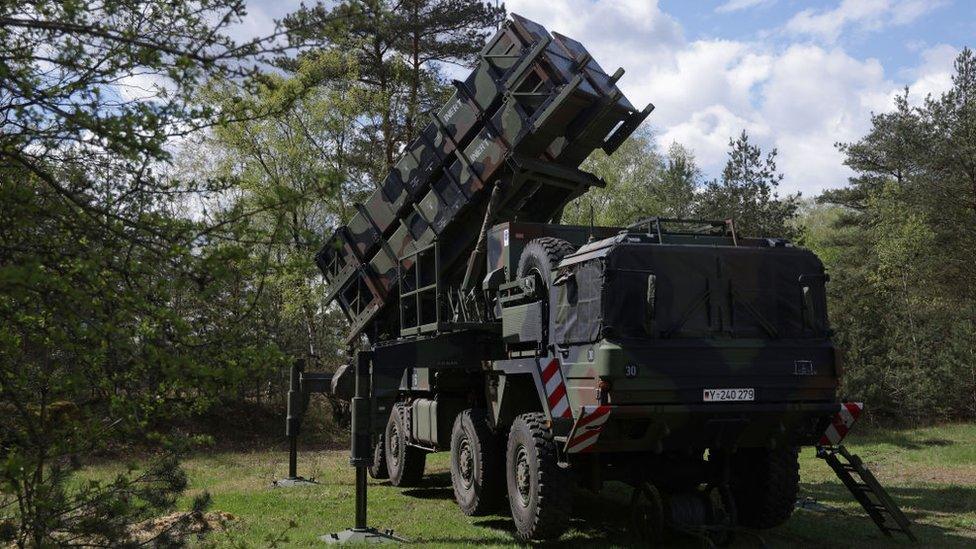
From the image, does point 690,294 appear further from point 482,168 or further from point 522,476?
point 482,168

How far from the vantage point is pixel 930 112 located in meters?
26.5

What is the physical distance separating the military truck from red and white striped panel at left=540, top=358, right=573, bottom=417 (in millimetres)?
17

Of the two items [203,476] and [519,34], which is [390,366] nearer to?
[519,34]

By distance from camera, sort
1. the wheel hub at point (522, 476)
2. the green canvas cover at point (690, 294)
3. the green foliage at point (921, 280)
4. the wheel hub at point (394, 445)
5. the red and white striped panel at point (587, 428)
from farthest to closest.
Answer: the green foliage at point (921, 280), the wheel hub at point (394, 445), the wheel hub at point (522, 476), the green canvas cover at point (690, 294), the red and white striped panel at point (587, 428)

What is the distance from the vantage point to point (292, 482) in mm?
12148

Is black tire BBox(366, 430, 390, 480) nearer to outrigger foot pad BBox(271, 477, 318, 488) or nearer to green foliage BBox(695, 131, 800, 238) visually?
outrigger foot pad BBox(271, 477, 318, 488)

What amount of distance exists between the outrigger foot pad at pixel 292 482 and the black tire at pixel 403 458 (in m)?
1.35

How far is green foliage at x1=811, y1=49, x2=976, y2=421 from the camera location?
852 inches

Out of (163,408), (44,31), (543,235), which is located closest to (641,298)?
(543,235)

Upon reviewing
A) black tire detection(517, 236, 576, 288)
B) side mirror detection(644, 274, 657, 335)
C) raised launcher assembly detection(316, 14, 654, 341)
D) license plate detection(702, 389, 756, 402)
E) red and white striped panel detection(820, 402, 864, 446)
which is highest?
raised launcher assembly detection(316, 14, 654, 341)

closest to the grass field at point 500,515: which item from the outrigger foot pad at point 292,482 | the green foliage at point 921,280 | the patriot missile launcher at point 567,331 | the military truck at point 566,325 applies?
the outrigger foot pad at point 292,482

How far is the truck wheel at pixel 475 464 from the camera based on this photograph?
8461 mm

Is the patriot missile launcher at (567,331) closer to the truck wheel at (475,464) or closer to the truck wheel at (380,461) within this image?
the truck wheel at (475,464)

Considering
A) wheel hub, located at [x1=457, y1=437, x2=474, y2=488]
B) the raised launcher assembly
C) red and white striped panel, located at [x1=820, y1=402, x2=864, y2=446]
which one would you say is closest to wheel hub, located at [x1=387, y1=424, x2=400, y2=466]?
the raised launcher assembly
